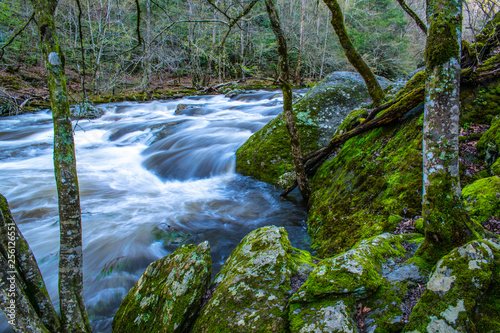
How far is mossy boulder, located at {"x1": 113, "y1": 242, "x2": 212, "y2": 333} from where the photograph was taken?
277cm

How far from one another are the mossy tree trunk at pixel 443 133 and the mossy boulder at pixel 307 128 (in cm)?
518

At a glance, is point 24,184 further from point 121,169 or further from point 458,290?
point 458,290

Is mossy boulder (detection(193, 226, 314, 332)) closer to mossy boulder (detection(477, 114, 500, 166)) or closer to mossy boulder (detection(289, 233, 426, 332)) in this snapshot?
mossy boulder (detection(289, 233, 426, 332))

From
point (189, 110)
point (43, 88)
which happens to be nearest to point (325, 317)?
point (189, 110)

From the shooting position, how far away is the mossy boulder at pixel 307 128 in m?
7.74

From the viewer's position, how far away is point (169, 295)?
9.50 feet

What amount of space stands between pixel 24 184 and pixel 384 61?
92.9ft

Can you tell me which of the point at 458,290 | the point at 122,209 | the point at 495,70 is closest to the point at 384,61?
the point at 495,70

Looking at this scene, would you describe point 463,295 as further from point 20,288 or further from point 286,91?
point 286,91

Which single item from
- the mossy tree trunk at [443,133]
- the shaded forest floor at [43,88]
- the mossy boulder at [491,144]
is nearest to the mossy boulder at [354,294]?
the mossy tree trunk at [443,133]

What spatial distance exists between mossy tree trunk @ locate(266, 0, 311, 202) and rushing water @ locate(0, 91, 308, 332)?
28.1 inches

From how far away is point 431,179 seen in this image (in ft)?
7.80

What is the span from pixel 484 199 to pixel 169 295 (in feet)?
11.2

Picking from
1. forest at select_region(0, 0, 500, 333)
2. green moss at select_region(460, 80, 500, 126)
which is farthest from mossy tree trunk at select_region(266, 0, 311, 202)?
green moss at select_region(460, 80, 500, 126)
